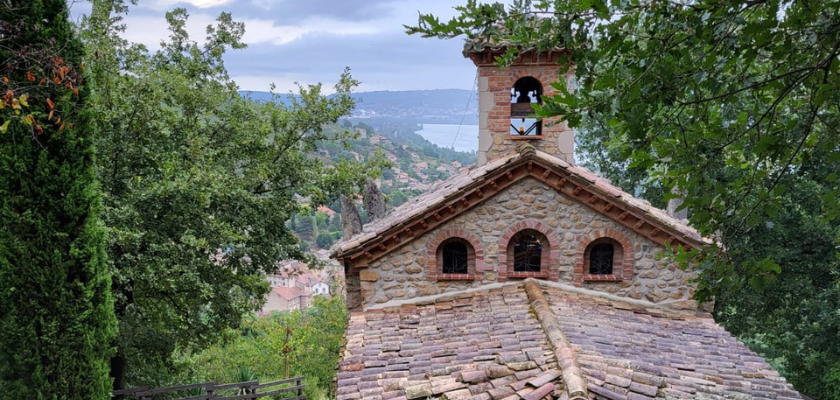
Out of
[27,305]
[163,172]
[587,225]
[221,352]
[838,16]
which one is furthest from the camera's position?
[221,352]

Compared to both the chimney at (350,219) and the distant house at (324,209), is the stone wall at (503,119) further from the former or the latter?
the distant house at (324,209)

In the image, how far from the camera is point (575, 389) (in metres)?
5.29

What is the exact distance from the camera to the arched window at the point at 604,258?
9.34m

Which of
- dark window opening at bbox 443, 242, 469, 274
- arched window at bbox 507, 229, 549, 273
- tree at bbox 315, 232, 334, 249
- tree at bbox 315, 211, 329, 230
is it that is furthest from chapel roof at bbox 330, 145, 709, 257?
tree at bbox 315, 211, 329, 230

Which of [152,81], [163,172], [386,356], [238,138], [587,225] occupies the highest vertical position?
[152,81]

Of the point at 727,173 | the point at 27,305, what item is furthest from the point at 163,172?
the point at 727,173

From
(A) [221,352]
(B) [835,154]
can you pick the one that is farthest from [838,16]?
(A) [221,352]

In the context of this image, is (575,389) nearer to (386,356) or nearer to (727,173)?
(386,356)

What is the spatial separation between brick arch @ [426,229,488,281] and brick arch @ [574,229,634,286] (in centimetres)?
155

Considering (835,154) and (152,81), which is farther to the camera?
(152,81)

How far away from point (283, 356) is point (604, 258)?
1249 cm

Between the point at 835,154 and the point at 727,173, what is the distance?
1060 cm

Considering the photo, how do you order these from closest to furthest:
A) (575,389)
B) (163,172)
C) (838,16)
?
(838,16), (575,389), (163,172)

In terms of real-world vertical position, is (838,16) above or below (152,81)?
below
